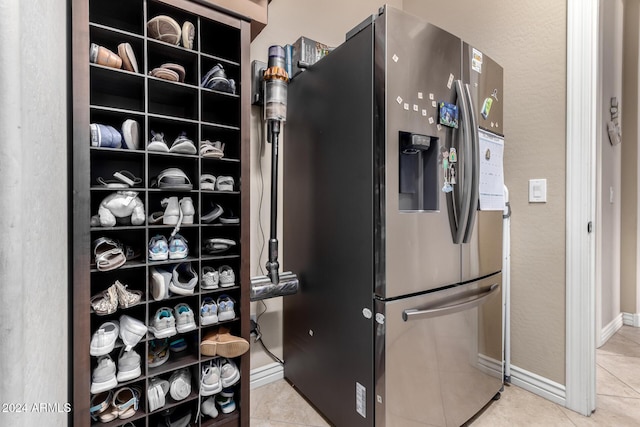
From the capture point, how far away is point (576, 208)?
4.80ft

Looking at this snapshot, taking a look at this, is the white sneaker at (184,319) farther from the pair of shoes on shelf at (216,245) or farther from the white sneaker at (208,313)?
the pair of shoes on shelf at (216,245)

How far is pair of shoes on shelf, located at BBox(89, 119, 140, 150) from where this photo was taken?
1.00 meters

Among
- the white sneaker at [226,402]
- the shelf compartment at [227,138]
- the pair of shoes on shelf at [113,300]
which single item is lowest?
the white sneaker at [226,402]

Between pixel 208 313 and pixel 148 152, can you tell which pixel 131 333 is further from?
pixel 148 152

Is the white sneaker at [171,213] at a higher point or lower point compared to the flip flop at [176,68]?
lower

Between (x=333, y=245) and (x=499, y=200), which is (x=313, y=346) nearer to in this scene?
(x=333, y=245)

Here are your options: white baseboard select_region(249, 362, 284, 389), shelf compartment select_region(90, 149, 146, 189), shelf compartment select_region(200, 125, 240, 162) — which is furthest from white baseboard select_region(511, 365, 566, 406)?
shelf compartment select_region(90, 149, 146, 189)

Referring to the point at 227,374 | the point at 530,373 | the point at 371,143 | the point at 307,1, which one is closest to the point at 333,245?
the point at 371,143

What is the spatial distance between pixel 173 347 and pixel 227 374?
251 mm

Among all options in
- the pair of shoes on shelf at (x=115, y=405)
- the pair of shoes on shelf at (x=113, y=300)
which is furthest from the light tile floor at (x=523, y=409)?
the pair of shoes on shelf at (x=113, y=300)

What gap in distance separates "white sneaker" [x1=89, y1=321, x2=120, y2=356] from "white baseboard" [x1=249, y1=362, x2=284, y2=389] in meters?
0.87

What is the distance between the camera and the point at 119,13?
3.87ft

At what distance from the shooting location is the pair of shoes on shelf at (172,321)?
3.61ft

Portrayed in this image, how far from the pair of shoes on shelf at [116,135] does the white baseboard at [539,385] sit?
2.19 meters
